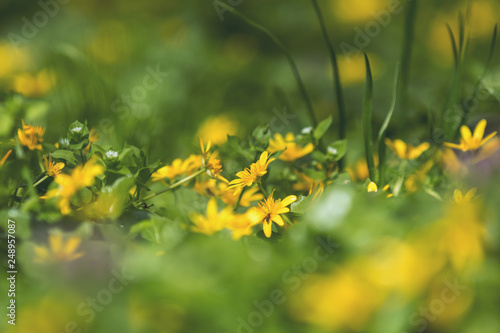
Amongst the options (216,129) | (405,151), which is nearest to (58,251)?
(405,151)

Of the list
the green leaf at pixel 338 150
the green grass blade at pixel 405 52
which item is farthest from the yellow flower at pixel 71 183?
the green grass blade at pixel 405 52

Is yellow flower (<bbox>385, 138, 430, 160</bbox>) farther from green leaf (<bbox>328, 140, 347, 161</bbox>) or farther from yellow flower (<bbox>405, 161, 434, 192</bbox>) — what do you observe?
green leaf (<bbox>328, 140, 347, 161</bbox>)

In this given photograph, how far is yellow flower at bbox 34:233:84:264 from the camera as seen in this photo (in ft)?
3.57

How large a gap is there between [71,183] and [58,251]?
0.15 metres

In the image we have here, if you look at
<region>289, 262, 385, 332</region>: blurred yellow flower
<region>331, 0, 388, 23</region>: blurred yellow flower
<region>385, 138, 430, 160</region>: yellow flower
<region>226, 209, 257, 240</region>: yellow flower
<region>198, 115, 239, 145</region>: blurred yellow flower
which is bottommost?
<region>331, 0, 388, 23</region>: blurred yellow flower

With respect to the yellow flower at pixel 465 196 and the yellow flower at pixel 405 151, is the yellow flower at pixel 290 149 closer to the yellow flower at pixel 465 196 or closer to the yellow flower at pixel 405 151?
the yellow flower at pixel 405 151

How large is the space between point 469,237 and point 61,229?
0.80m

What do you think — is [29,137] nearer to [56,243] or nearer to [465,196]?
[56,243]

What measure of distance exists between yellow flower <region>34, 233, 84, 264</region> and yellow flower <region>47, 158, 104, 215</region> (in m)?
0.09

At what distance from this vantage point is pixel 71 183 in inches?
46.9

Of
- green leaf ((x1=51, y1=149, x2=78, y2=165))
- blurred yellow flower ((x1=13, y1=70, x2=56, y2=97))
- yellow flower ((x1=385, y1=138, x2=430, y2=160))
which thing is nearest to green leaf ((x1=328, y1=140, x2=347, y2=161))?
yellow flower ((x1=385, y1=138, x2=430, y2=160))

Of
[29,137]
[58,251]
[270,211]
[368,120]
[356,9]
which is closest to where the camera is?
[58,251]

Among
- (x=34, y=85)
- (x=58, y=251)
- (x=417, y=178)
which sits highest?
(x=58, y=251)

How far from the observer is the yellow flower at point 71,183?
119 centimetres
